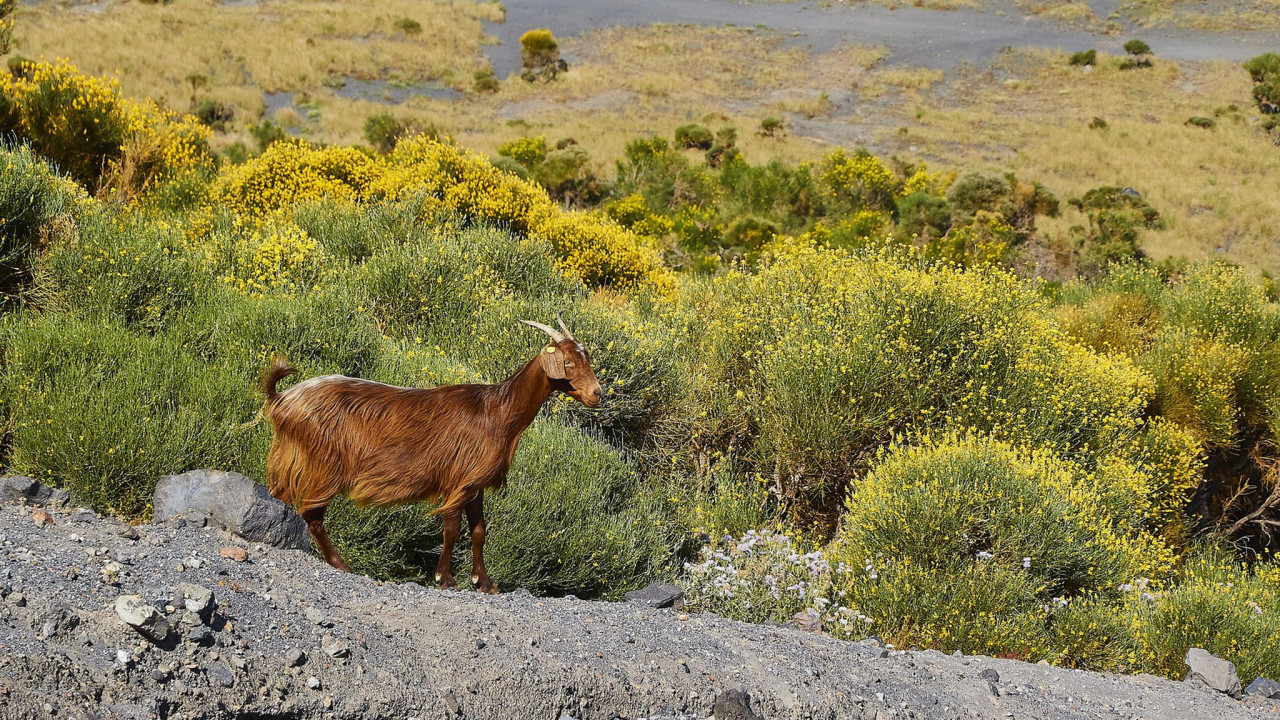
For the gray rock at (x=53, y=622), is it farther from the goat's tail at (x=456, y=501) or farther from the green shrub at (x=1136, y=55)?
the green shrub at (x=1136, y=55)

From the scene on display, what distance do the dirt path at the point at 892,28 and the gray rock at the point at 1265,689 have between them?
4976cm

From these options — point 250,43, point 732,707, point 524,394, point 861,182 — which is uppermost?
point 524,394

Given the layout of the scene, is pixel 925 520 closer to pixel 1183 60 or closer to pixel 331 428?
pixel 331 428

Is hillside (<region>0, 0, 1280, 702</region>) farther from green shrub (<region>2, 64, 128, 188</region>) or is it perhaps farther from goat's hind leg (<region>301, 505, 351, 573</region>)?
goat's hind leg (<region>301, 505, 351, 573</region>)

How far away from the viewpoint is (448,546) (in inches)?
201

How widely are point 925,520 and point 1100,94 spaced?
166 feet

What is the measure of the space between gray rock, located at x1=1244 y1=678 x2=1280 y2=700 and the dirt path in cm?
4976

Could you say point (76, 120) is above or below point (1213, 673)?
above

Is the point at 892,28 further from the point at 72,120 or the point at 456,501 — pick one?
the point at 456,501

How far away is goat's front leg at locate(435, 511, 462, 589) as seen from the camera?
503 centimetres

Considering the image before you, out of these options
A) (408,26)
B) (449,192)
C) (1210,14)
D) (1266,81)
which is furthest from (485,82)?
(1210,14)

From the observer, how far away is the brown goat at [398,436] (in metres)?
4.87

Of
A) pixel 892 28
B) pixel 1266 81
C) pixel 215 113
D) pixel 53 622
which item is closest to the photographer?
pixel 53 622

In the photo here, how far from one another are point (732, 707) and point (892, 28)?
6375 centimetres
